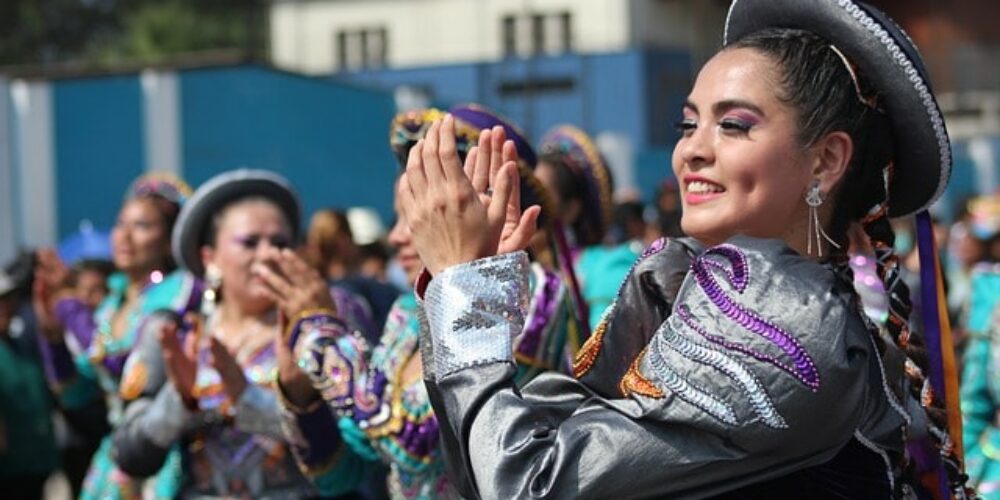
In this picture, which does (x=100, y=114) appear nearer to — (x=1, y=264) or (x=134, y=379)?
(x=1, y=264)

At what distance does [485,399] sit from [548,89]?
2992 centimetres

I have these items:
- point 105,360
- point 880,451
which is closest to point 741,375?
point 880,451

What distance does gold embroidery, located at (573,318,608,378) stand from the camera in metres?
2.34

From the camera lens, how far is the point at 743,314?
206cm

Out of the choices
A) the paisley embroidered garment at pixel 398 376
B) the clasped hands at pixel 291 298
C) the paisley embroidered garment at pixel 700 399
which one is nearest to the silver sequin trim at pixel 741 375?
the paisley embroidered garment at pixel 700 399

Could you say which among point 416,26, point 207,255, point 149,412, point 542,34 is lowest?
point 149,412

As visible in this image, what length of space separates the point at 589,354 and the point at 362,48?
45311 millimetres

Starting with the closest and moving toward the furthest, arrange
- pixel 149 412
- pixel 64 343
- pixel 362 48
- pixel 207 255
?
pixel 149 412
pixel 207 255
pixel 64 343
pixel 362 48

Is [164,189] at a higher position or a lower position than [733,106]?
lower

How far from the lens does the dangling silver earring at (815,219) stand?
89.0 inches

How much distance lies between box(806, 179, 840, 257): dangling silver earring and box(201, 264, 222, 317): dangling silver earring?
2967 mm

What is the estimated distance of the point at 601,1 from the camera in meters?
41.2

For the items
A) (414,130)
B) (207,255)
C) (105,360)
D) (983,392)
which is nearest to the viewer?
(414,130)

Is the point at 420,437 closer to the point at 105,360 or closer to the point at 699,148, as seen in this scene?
the point at 699,148
